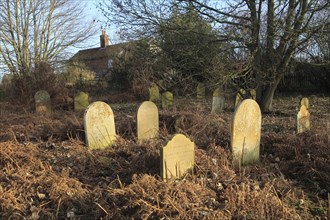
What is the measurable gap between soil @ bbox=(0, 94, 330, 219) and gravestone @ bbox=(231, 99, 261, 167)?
0.18 metres

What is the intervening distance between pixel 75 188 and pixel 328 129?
3959 mm

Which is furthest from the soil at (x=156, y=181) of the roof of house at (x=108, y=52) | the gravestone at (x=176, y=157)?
the roof of house at (x=108, y=52)

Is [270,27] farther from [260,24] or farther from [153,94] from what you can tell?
[153,94]

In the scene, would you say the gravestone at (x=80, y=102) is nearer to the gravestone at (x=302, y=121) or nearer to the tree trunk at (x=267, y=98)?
the tree trunk at (x=267, y=98)

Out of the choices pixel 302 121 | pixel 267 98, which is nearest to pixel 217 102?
pixel 267 98

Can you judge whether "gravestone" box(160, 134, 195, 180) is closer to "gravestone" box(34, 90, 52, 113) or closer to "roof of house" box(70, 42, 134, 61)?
"gravestone" box(34, 90, 52, 113)

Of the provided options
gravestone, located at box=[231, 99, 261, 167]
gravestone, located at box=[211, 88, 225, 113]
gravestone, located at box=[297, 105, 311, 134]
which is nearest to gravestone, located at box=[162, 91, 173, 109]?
gravestone, located at box=[211, 88, 225, 113]

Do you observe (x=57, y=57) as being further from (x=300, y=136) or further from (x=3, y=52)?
(x=300, y=136)

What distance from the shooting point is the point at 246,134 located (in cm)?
464

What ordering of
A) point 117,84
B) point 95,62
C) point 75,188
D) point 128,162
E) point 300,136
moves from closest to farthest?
point 75,188 < point 128,162 < point 300,136 < point 117,84 < point 95,62

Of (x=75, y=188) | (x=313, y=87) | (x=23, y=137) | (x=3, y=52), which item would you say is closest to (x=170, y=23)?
(x=23, y=137)

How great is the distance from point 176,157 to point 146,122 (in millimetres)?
2343

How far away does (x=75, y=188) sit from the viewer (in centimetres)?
355

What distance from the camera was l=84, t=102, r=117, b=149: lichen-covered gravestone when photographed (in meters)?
5.39
